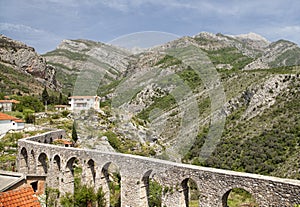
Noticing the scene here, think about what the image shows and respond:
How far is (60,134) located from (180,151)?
12992 millimetres

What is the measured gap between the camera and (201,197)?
436 inches

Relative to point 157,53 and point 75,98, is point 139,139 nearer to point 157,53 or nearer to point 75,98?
point 75,98

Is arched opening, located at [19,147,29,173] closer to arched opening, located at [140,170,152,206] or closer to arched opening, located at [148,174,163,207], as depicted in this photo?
arched opening, located at [148,174,163,207]

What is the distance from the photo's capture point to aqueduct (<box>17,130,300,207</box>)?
364 inches

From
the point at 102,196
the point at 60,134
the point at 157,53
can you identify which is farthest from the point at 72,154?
the point at 157,53

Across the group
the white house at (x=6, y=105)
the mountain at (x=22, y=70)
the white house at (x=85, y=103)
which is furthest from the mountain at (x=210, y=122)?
the mountain at (x=22, y=70)

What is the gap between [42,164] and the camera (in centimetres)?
1964

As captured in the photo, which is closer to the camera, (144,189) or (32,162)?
(144,189)

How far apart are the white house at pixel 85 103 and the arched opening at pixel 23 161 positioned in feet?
62.6

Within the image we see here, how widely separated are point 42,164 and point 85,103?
78.2ft

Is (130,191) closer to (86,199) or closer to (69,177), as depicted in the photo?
(86,199)

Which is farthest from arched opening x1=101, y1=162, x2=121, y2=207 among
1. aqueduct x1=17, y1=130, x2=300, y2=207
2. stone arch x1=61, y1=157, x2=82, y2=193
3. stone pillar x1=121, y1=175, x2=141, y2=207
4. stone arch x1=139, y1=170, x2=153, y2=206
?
stone arch x1=139, y1=170, x2=153, y2=206

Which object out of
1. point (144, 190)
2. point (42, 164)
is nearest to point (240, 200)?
point (144, 190)

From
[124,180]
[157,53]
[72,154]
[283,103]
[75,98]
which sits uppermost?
[157,53]
